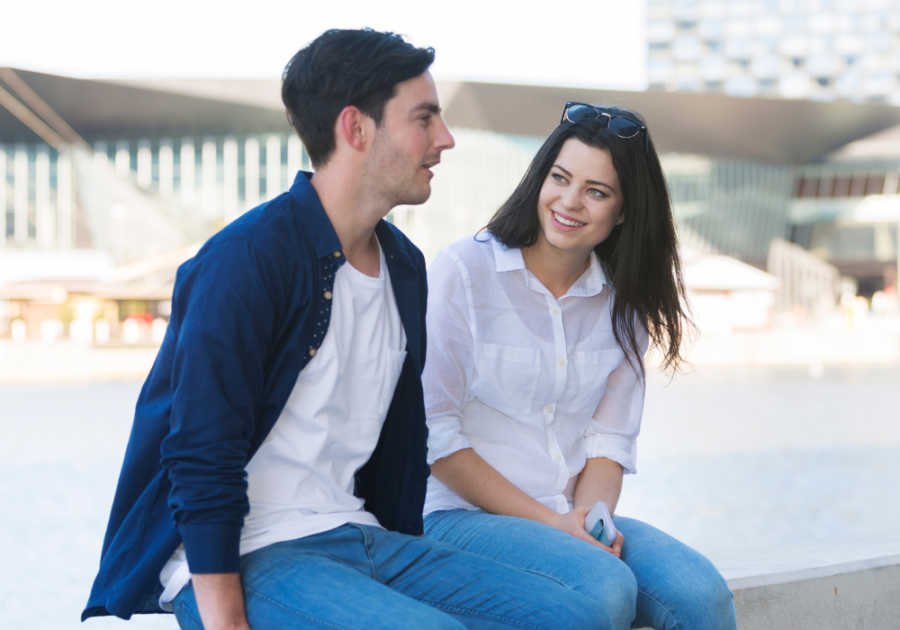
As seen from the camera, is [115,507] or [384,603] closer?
[384,603]

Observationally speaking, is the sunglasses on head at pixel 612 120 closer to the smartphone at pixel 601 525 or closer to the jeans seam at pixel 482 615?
the smartphone at pixel 601 525

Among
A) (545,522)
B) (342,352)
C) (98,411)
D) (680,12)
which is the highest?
(680,12)

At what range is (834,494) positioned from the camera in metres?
6.38

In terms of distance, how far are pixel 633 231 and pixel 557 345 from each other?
1.17 ft

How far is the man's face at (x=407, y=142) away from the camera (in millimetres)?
1616

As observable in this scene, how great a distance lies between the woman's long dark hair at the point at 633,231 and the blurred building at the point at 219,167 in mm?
26386

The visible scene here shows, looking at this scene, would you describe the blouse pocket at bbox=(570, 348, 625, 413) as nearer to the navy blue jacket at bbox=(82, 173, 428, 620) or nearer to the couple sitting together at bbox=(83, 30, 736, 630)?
the couple sitting together at bbox=(83, 30, 736, 630)

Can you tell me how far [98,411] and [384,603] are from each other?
10842mm

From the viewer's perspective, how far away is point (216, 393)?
1418mm

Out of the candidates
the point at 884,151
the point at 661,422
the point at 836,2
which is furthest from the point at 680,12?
the point at 661,422

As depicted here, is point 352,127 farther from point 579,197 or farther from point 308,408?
point 579,197

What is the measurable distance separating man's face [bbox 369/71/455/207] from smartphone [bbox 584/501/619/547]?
82cm

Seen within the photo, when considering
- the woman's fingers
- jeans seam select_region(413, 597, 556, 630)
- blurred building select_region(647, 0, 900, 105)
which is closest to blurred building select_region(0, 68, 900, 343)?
the woman's fingers

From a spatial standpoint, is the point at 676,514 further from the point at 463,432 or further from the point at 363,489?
the point at 363,489
